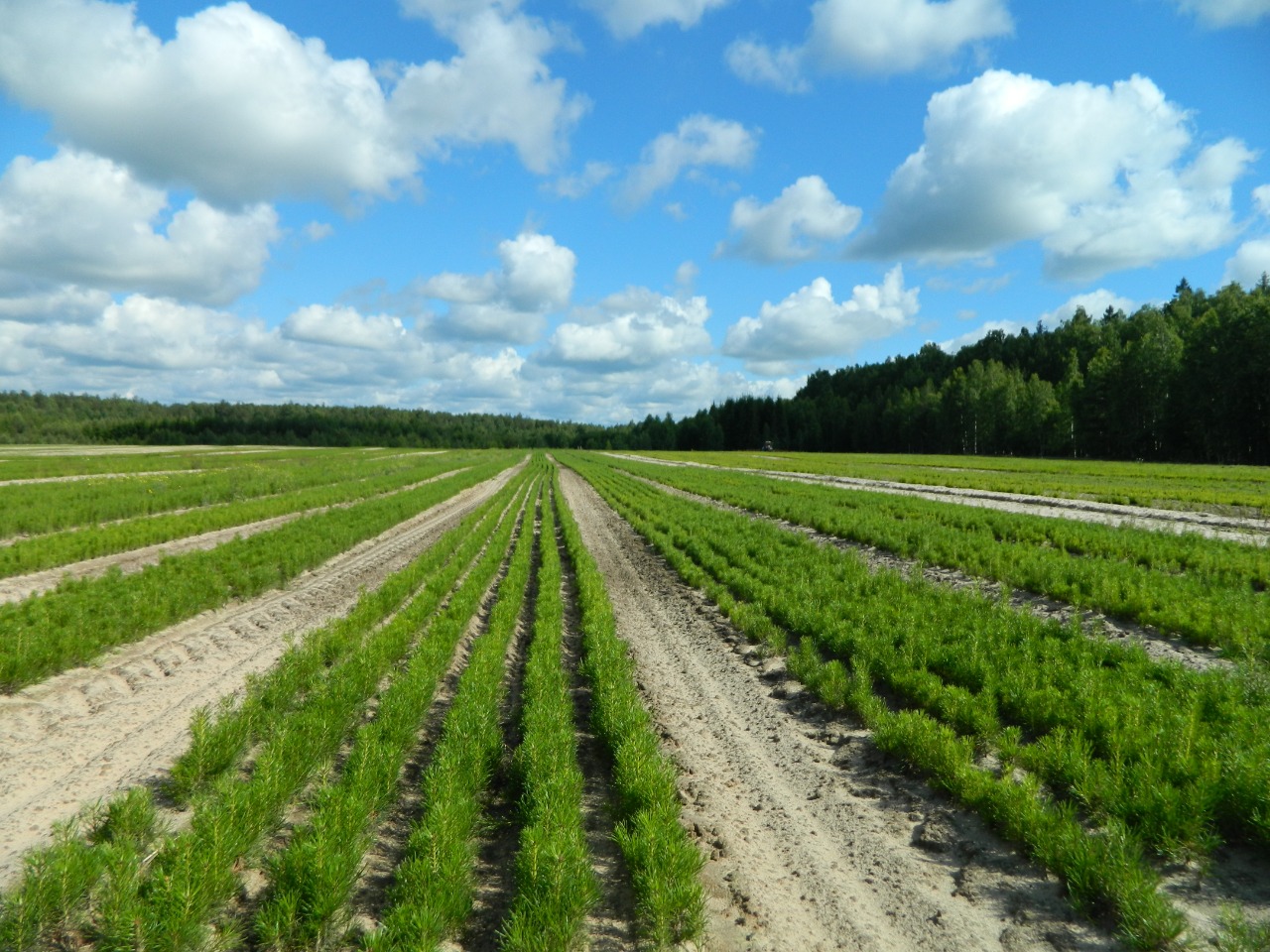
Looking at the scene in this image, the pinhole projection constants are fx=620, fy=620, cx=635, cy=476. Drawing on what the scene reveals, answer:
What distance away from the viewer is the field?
13.8 ft

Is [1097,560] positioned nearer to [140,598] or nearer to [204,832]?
[204,832]

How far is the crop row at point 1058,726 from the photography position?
4605mm

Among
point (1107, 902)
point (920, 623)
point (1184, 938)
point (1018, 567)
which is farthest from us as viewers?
point (1018, 567)

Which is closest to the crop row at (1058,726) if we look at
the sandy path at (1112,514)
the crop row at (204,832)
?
the crop row at (204,832)

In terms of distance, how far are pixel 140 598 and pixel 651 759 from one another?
1060 cm

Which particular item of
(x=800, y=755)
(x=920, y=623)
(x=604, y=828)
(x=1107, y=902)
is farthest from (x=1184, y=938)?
(x=920, y=623)

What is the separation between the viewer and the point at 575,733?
7.21 meters

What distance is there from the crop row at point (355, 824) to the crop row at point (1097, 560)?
27.4 ft

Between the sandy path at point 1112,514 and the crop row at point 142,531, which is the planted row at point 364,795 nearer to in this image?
the crop row at point 142,531

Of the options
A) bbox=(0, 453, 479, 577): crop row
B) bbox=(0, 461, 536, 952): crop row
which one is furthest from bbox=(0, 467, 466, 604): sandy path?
bbox=(0, 461, 536, 952): crop row

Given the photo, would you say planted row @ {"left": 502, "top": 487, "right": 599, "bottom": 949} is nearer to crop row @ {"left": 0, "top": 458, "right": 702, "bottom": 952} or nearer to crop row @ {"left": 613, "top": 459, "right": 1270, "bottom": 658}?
crop row @ {"left": 0, "top": 458, "right": 702, "bottom": 952}

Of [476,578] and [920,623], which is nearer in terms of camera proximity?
[920,623]

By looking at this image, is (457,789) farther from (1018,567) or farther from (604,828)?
(1018,567)

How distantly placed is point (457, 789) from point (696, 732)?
308cm
